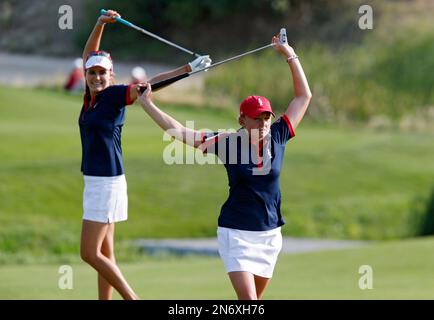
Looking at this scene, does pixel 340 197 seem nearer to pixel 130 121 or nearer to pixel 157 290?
pixel 130 121

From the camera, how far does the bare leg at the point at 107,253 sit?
831 cm

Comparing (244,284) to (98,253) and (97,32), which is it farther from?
(97,32)

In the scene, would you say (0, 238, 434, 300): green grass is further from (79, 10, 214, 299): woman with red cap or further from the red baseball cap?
the red baseball cap

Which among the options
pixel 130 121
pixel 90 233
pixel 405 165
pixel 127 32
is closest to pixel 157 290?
pixel 90 233

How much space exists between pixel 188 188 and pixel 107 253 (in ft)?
40.2

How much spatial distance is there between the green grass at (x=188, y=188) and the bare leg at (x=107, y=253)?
805cm

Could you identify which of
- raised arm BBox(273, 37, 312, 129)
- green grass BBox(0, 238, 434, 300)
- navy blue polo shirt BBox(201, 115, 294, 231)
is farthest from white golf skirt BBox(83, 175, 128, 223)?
green grass BBox(0, 238, 434, 300)

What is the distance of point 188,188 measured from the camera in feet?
67.6

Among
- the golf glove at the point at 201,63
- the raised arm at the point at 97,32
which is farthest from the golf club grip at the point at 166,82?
the raised arm at the point at 97,32

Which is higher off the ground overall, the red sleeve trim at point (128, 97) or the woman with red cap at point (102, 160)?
the red sleeve trim at point (128, 97)

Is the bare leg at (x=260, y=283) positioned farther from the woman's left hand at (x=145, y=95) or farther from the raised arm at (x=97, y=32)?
the raised arm at (x=97, y=32)

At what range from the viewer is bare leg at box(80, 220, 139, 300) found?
A: 809 cm
